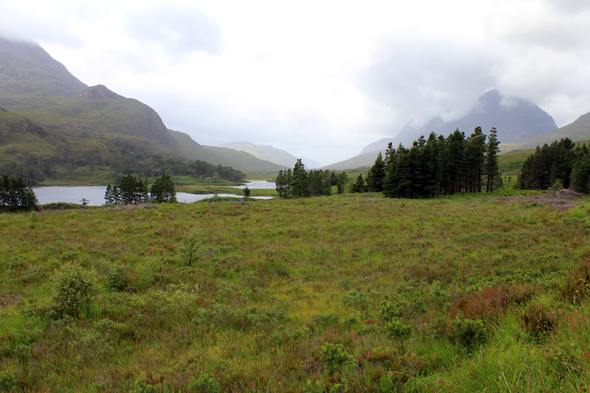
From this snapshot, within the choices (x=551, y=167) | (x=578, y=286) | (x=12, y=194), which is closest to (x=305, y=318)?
(x=578, y=286)

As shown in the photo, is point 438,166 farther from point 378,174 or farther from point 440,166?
point 378,174

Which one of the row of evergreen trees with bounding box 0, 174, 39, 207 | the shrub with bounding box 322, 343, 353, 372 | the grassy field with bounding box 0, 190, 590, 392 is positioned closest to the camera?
the grassy field with bounding box 0, 190, 590, 392

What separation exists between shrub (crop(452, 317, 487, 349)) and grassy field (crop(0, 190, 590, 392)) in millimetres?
19

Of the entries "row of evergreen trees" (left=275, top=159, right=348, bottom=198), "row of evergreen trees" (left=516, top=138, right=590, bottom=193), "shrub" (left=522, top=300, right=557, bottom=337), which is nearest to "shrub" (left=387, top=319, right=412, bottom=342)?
"shrub" (left=522, top=300, right=557, bottom=337)

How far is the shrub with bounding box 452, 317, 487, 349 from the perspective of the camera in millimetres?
3920

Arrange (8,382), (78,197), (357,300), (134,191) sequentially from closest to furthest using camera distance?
(8,382)
(357,300)
(134,191)
(78,197)

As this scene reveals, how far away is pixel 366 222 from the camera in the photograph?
20.7 meters

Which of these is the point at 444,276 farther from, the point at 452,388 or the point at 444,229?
the point at 444,229

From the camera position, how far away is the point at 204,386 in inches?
138

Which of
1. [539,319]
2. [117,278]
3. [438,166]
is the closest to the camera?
[539,319]

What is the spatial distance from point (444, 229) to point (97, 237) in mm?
23495

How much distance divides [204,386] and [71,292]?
5455 mm

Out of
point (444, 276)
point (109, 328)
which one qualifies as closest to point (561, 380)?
point (444, 276)

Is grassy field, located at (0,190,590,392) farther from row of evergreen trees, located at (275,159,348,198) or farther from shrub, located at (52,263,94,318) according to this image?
row of evergreen trees, located at (275,159,348,198)
